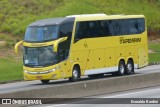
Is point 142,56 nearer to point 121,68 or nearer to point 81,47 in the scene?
point 121,68

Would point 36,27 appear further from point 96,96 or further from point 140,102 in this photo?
point 140,102

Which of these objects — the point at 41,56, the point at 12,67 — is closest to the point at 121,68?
the point at 41,56

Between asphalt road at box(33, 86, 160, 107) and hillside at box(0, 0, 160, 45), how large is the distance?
111 ft

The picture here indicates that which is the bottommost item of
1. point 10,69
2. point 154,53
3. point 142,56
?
point 10,69

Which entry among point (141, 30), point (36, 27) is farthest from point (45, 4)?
point (36, 27)

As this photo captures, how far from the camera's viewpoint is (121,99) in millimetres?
22391

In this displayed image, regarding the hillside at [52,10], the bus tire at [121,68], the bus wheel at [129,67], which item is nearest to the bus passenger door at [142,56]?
the bus wheel at [129,67]

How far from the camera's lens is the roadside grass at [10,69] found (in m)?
40.2

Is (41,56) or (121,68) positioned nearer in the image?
(41,56)

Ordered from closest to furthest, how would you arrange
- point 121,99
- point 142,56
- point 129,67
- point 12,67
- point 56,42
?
1. point 121,99
2. point 56,42
3. point 129,67
4. point 142,56
5. point 12,67

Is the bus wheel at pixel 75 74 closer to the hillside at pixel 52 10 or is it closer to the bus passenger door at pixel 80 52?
the bus passenger door at pixel 80 52

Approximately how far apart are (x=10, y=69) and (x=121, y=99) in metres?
23.5

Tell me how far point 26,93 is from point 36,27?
38.7 feet

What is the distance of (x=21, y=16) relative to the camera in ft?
211
